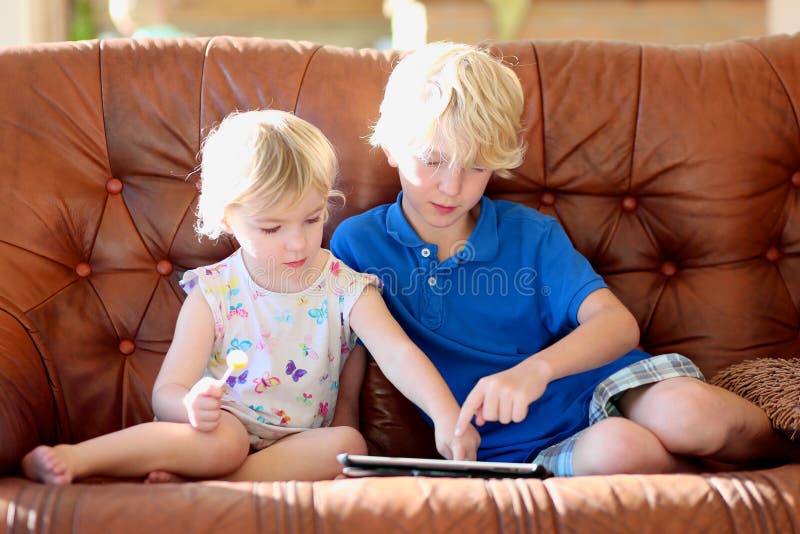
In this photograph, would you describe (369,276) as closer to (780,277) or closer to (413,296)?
(413,296)

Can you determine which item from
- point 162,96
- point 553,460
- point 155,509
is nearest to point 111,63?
point 162,96

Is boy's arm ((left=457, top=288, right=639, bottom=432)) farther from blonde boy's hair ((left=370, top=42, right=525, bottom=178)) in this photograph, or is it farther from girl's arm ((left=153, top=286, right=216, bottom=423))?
girl's arm ((left=153, top=286, right=216, bottom=423))

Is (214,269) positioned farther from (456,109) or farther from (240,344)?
(456,109)

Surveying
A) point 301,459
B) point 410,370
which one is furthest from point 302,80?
point 301,459

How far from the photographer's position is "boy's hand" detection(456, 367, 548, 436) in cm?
121

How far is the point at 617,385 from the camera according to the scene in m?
1.33

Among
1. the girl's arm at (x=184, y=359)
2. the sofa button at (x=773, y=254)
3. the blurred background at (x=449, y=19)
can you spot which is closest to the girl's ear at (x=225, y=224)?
the girl's arm at (x=184, y=359)

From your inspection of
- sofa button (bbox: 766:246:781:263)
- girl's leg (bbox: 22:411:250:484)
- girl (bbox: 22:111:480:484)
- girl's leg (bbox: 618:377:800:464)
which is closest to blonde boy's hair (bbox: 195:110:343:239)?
girl (bbox: 22:111:480:484)

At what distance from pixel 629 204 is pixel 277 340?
692 mm

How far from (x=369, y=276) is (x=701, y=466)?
59cm

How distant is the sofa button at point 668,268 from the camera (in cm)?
164

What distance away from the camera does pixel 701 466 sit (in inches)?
53.4

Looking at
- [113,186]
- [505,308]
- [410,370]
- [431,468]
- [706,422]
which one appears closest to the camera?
[431,468]

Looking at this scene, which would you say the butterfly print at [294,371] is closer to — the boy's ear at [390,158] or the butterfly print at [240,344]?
the butterfly print at [240,344]
